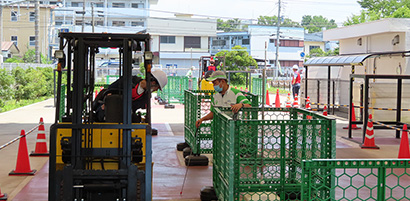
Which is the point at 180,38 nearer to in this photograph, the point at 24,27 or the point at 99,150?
the point at 24,27

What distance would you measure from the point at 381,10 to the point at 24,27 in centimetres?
4250

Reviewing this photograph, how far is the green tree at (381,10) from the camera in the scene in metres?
52.3

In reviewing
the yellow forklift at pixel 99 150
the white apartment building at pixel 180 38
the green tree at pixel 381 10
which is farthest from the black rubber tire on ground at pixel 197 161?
Answer: the white apartment building at pixel 180 38

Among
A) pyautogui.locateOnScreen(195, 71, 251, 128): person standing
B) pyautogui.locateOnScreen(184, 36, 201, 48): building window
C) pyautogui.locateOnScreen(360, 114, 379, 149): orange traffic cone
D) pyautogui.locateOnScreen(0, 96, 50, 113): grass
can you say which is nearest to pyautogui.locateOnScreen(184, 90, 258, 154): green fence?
pyautogui.locateOnScreen(195, 71, 251, 128): person standing

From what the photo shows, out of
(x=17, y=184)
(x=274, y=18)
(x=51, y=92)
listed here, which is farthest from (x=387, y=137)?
(x=274, y=18)

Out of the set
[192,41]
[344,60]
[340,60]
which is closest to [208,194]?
[344,60]

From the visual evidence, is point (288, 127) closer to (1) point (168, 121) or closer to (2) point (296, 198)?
(2) point (296, 198)

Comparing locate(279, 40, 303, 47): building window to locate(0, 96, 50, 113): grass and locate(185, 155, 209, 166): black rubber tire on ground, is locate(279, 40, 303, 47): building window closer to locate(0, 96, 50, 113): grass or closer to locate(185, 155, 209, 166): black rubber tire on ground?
locate(0, 96, 50, 113): grass

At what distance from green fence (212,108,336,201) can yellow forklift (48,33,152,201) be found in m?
1.03

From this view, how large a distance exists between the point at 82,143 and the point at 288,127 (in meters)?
2.69

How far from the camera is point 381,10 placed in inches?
2379

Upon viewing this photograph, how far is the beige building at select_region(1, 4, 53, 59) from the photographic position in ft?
221

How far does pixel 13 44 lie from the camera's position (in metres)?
64.0

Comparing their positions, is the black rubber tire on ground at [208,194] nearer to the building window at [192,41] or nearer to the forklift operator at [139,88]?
the forklift operator at [139,88]
